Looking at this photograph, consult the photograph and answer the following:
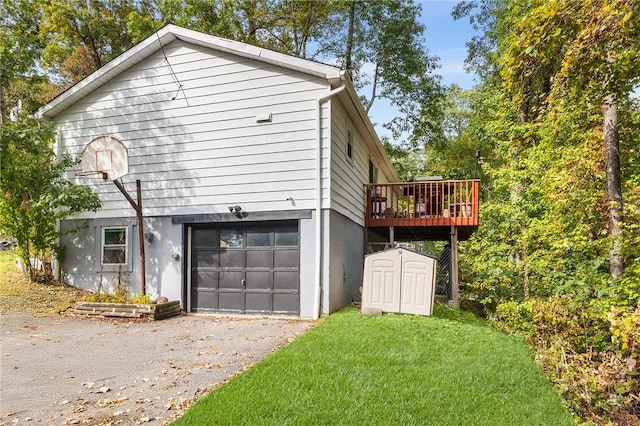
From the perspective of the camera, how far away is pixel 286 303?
8430mm

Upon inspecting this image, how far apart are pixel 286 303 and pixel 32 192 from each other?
6221 millimetres

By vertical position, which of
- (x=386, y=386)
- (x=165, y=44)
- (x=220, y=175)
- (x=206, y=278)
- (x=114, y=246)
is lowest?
(x=386, y=386)

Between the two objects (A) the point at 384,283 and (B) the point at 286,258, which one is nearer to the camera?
(A) the point at 384,283

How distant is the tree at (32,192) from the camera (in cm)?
877

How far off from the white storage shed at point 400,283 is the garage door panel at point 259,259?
2069 mm

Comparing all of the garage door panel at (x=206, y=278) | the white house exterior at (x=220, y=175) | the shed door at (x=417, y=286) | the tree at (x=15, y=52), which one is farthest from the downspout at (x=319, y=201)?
the tree at (x=15, y=52)

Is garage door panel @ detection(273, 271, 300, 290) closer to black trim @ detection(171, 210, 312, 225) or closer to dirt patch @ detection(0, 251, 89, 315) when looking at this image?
black trim @ detection(171, 210, 312, 225)

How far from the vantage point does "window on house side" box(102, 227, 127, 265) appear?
9469 millimetres

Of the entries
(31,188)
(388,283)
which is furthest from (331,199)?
(31,188)

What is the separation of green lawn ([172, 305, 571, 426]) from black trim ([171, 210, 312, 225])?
273 centimetres

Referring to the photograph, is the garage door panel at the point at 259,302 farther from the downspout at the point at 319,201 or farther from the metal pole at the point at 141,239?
the metal pole at the point at 141,239

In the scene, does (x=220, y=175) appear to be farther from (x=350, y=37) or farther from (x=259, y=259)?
(x=350, y=37)

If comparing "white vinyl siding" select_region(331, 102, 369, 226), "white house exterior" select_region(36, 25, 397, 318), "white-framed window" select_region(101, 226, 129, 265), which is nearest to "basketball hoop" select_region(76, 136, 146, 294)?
"white house exterior" select_region(36, 25, 397, 318)

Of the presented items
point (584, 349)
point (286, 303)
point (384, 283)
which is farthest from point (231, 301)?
point (584, 349)
